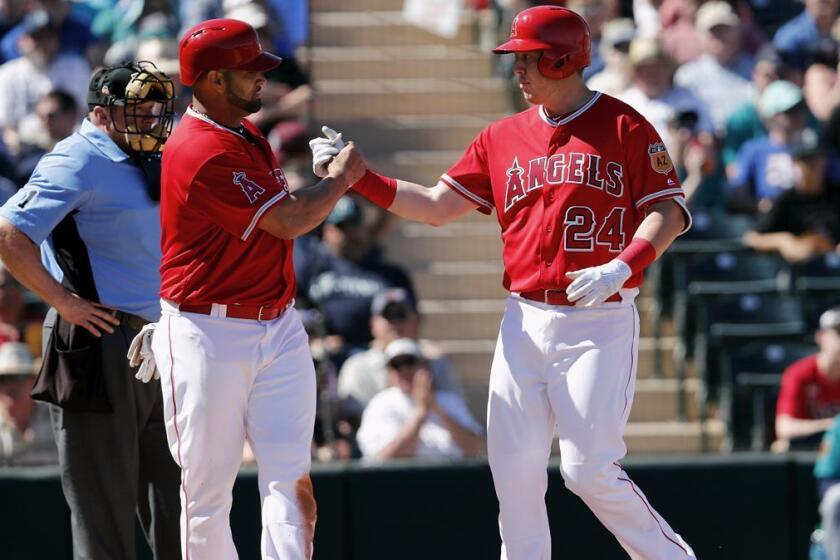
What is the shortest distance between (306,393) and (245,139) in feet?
2.89

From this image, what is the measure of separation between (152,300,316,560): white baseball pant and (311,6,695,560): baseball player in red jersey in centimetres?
71

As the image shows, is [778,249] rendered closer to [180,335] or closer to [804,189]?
[804,189]

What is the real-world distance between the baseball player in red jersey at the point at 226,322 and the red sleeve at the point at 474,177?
2.03ft

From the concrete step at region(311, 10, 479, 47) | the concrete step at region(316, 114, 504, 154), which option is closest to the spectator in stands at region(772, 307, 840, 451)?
the concrete step at region(316, 114, 504, 154)

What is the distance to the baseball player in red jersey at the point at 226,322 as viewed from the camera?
4945 millimetres

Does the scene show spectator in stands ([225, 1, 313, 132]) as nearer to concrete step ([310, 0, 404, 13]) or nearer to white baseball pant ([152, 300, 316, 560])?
concrete step ([310, 0, 404, 13])

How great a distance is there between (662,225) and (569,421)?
737 millimetres

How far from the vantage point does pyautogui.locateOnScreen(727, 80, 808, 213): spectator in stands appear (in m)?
9.88

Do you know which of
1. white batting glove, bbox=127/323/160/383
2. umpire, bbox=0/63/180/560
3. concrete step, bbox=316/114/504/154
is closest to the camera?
white batting glove, bbox=127/323/160/383

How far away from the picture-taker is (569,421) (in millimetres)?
5141

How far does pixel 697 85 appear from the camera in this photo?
10.8 metres

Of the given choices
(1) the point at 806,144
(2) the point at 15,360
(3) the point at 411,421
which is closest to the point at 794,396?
(3) the point at 411,421

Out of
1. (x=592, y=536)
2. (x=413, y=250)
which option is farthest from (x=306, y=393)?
(x=413, y=250)

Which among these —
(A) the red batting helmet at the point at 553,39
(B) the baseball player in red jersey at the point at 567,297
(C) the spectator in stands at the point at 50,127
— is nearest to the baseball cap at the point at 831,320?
(B) the baseball player in red jersey at the point at 567,297
